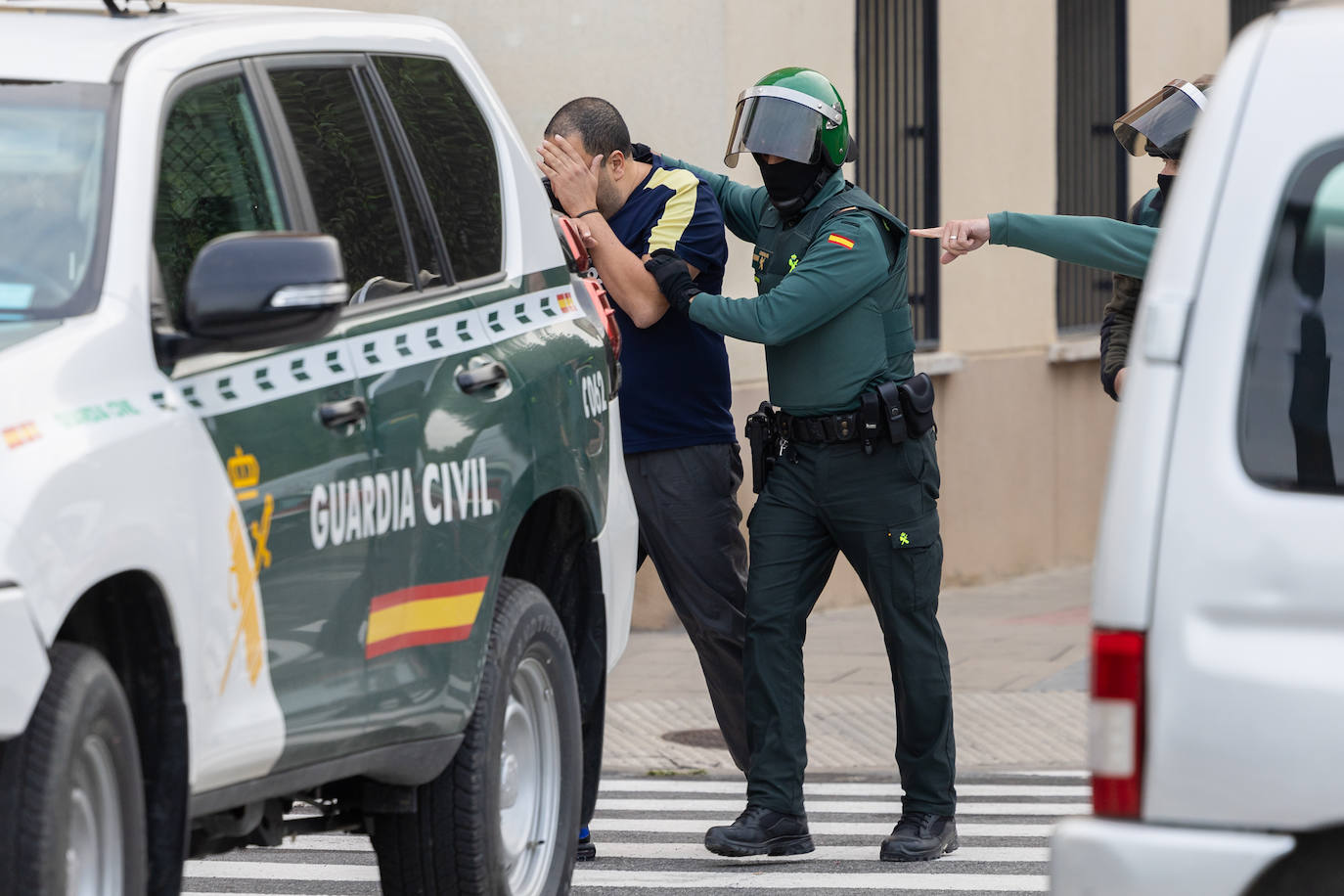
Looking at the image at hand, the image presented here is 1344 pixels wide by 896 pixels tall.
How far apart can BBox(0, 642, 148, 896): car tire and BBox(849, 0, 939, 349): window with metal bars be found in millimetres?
9986

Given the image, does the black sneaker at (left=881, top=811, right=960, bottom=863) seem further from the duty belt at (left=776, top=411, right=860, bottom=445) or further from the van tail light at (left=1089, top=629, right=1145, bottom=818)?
the van tail light at (left=1089, top=629, right=1145, bottom=818)

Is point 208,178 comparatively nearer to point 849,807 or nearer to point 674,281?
point 674,281

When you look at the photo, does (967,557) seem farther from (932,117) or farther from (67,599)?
(67,599)

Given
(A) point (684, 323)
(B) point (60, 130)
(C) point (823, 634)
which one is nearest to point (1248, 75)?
(B) point (60, 130)

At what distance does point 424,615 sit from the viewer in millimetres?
4559

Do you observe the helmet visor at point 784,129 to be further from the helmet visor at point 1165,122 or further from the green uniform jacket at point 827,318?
the helmet visor at point 1165,122

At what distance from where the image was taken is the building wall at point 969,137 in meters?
11.2

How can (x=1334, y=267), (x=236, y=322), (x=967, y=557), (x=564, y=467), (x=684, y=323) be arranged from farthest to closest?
(x=967, y=557)
(x=684, y=323)
(x=564, y=467)
(x=236, y=322)
(x=1334, y=267)

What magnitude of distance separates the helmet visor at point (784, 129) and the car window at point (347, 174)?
171 cm

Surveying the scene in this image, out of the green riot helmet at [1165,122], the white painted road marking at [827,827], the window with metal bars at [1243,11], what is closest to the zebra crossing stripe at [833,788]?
the white painted road marking at [827,827]

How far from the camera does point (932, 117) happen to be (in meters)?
13.6

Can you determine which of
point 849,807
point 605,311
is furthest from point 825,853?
point 605,311

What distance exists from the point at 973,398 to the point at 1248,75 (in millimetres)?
10612

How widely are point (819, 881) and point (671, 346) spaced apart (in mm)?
1547
